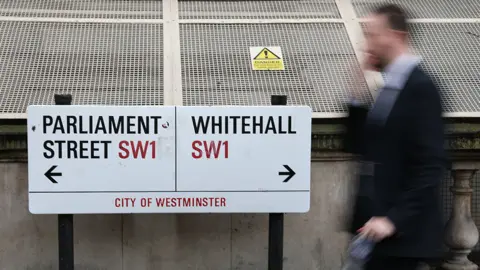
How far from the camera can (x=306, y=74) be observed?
5.79 meters

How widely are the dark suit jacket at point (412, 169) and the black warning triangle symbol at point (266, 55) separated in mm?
3307

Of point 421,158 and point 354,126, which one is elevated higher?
point 354,126

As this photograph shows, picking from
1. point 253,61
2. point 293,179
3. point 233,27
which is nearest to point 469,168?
point 293,179

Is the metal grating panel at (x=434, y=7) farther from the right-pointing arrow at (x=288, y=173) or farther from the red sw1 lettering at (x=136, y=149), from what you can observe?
the red sw1 lettering at (x=136, y=149)

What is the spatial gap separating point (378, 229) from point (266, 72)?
338 centimetres

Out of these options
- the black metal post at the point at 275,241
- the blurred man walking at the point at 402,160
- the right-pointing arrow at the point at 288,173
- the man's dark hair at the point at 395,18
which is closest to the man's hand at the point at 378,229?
the blurred man walking at the point at 402,160

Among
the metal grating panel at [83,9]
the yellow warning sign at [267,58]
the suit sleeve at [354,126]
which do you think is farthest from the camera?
the metal grating panel at [83,9]

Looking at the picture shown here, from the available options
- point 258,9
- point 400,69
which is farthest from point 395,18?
point 258,9

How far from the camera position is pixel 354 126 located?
3.30 metres

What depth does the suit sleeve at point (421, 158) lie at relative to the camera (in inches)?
101

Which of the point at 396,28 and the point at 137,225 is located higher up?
the point at 396,28

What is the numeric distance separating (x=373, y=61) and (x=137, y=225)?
115 inches

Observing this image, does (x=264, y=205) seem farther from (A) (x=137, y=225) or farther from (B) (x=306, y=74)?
(B) (x=306, y=74)

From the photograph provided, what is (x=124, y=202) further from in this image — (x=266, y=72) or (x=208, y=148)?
(x=266, y=72)
